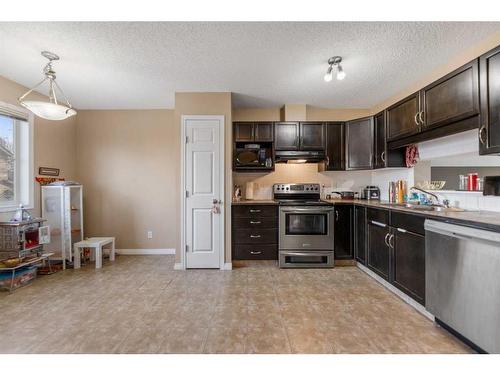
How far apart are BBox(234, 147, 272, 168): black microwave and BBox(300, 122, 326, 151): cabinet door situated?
61 cm

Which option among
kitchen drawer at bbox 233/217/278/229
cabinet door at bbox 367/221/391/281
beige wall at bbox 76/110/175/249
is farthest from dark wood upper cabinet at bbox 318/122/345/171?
beige wall at bbox 76/110/175/249

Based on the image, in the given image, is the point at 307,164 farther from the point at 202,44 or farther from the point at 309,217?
the point at 202,44

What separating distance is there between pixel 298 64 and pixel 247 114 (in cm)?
162

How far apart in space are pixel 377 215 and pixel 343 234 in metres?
0.74

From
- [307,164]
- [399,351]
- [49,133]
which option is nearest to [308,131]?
[307,164]

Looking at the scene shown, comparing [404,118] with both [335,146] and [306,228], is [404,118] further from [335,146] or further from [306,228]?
[306,228]

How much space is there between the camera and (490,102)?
5.96 feet

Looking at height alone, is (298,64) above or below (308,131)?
above

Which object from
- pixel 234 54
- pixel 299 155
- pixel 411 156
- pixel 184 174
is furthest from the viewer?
pixel 299 155

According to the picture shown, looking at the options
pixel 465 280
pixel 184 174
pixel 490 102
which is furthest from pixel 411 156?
pixel 184 174

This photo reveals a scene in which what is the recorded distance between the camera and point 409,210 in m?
2.35

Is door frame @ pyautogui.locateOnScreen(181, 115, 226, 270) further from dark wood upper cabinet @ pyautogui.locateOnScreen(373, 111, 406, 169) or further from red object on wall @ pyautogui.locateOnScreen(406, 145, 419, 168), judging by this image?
red object on wall @ pyautogui.locateOnScreen(406, 145, 419, 168)

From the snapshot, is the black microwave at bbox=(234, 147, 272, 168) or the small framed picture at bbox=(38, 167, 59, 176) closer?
the small framed picture at bbox=(38, 167, 59, 176)

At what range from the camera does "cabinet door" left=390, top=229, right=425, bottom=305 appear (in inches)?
85.3
